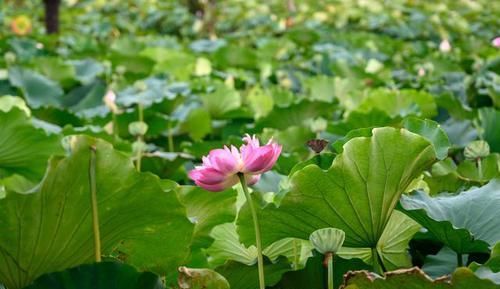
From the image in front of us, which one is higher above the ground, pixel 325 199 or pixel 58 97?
pixel 325 199

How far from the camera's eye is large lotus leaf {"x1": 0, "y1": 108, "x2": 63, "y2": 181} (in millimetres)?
1304

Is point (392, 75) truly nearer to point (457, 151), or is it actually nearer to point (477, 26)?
point (457, 151)

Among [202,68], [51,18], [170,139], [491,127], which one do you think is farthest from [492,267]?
[51,18]

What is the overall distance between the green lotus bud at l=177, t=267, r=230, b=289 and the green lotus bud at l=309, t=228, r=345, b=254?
89 mm

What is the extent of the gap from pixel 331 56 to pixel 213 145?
1.77 m

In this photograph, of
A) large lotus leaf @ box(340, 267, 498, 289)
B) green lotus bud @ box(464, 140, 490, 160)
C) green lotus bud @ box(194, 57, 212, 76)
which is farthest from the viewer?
green lotus bud @ box(194, 57, 212, 76)

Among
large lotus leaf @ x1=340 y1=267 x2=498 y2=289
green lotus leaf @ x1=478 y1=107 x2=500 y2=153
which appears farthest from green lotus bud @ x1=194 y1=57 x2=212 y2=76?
large lotus leaf @ x1=340 y1=267 x2=498 y2=289

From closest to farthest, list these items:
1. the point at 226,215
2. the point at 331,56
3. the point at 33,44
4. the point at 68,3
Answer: the point at 226,215 < the point at 331,56 < the point at 33,44 < the point at 68,3

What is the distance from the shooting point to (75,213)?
75 cm

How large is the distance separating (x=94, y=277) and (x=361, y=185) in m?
0.26

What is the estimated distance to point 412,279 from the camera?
0.64 meters

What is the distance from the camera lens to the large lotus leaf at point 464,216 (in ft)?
2.63

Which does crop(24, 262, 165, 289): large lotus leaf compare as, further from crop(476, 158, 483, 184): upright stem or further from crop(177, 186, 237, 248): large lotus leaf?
crop(476, 158, 483, 184): upright stem

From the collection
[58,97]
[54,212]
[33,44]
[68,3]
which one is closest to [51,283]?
[54,212]
